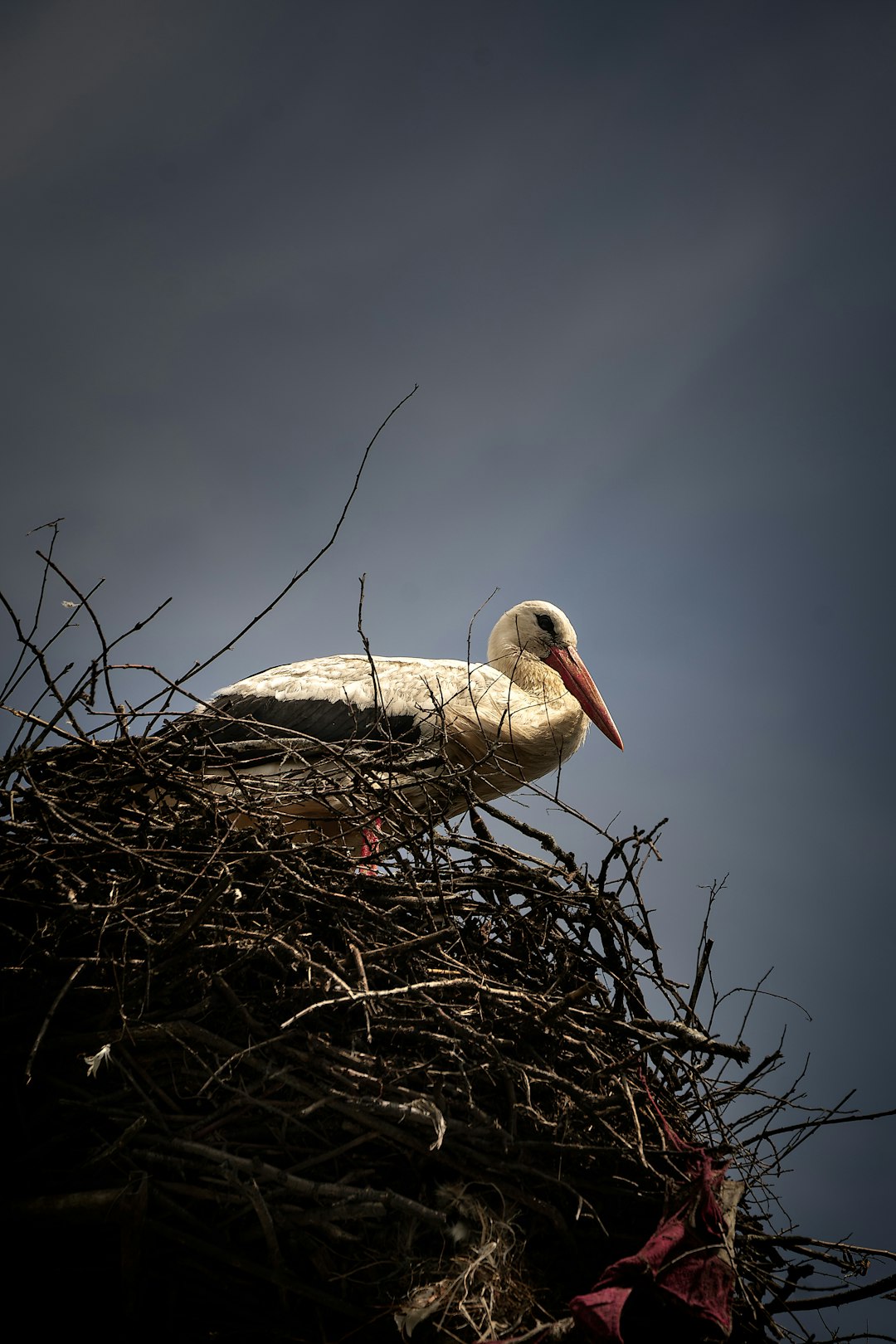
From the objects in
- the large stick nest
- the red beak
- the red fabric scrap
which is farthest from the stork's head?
the red fabric scrap

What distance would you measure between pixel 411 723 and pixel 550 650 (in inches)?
50.3

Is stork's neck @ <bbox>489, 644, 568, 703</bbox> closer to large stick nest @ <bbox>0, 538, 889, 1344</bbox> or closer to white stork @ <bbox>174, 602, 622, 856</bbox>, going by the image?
white stork @ <bbox>174, 602, 622, 856</bbox>

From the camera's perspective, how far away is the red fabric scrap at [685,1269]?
6.08 feet

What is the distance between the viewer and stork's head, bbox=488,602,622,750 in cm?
491

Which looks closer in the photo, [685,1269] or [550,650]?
[685,1269]

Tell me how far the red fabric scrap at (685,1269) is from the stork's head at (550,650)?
292 centimetres

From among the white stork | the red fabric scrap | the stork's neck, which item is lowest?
the red fabric scrap

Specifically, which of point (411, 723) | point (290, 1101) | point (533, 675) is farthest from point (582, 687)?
point (290, 1101)

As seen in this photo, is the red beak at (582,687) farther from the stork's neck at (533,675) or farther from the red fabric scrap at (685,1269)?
the red fabric scrap at (685,1269)

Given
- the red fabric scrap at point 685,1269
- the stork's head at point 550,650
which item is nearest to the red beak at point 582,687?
the stork's head at point 550,650

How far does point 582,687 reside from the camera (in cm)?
497

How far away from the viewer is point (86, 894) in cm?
222

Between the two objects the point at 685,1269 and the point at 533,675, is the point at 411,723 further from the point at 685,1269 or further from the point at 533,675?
the point at 685,1269

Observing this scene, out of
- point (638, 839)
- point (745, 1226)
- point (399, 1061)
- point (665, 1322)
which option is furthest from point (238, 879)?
point (745, 1226)
